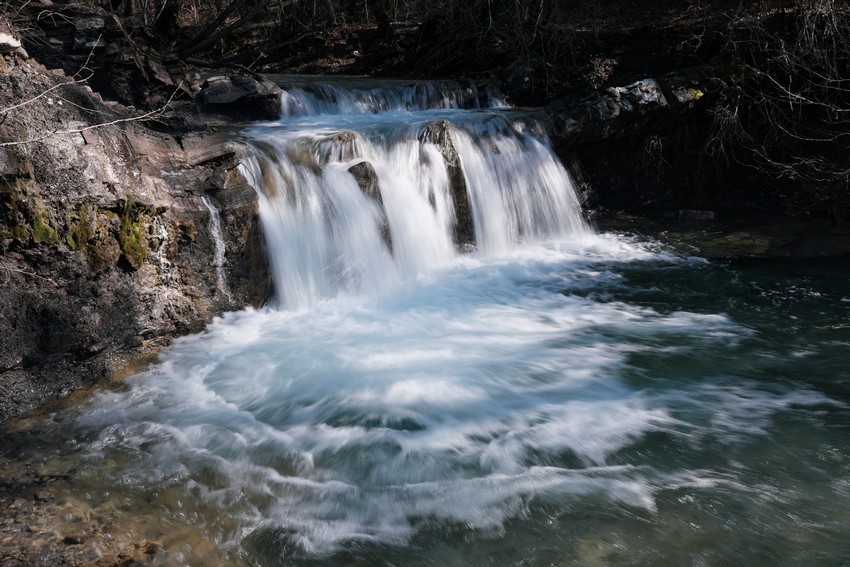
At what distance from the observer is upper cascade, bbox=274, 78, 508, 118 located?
9773 millimetres

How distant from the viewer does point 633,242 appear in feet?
27.6

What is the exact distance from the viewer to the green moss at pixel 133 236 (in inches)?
196

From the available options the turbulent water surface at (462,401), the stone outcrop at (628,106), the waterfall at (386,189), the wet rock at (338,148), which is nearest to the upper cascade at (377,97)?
the waterfall at (386,189)

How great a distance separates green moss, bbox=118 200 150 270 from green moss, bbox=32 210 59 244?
1.65 ft

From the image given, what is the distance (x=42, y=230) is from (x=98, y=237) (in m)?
0.39

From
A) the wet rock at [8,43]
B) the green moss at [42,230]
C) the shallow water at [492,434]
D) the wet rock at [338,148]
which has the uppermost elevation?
the wet rock at [8,43]

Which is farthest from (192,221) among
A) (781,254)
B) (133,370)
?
(781,254)

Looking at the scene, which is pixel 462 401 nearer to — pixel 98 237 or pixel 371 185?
pixel 98 237

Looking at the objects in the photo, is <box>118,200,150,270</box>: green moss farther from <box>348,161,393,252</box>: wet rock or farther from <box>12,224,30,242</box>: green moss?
<box>348,161,393,252</box>: wet rock

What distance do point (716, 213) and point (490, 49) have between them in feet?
17.3

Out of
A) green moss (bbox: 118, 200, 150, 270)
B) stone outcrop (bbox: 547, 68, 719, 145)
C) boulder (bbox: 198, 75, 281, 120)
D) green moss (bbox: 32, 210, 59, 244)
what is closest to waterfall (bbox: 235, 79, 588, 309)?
boulder (bbox: 198, 75, 281, 120)

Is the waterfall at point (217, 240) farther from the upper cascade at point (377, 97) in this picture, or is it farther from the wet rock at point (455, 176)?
the upper cascade at point (377, 97)

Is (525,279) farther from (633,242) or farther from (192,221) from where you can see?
(192,221)

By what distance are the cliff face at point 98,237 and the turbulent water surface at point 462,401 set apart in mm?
332
